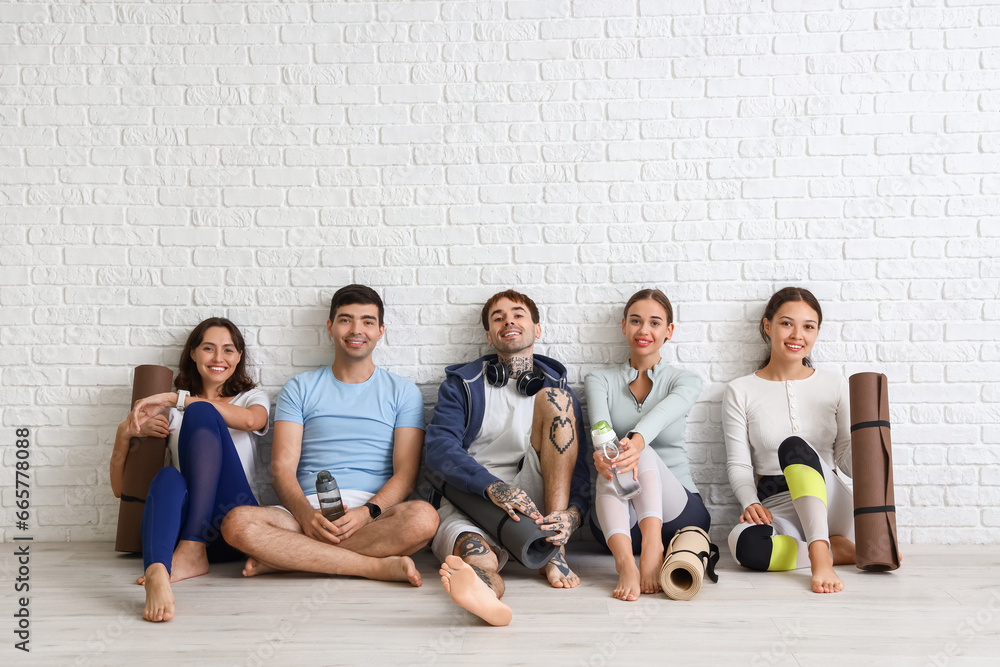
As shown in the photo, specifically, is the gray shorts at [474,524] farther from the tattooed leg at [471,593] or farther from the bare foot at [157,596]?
the bare foot at [157,596]

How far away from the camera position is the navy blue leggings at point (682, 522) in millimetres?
2537

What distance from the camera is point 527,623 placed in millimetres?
1968

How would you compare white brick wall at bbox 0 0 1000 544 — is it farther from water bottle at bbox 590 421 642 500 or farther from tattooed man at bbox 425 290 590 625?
water bottle at bbox 590 421 642 500

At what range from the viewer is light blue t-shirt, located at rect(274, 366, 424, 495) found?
2740 millimetres

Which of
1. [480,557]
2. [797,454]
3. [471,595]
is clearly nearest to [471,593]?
[471,595]

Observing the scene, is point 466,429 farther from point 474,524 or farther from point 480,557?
point 480,557

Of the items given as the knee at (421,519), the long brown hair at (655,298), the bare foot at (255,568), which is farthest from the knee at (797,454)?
the bare foot at (255,568)

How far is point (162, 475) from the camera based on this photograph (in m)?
2.31

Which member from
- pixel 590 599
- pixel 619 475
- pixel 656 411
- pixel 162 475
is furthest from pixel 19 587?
pixel 656 411

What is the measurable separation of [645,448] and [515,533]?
23.2 inches

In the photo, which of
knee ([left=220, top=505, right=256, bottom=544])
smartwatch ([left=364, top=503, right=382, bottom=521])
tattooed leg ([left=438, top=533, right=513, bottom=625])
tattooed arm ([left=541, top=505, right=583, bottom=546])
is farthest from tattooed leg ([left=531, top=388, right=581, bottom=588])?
knee ([left=220, top=505, right=256, bottom=544])

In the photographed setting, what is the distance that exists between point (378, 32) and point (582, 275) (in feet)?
4.43

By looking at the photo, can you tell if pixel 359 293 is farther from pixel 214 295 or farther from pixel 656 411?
pixel 656 411

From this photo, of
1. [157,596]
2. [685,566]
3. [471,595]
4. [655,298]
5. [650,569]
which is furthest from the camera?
[655,298]
